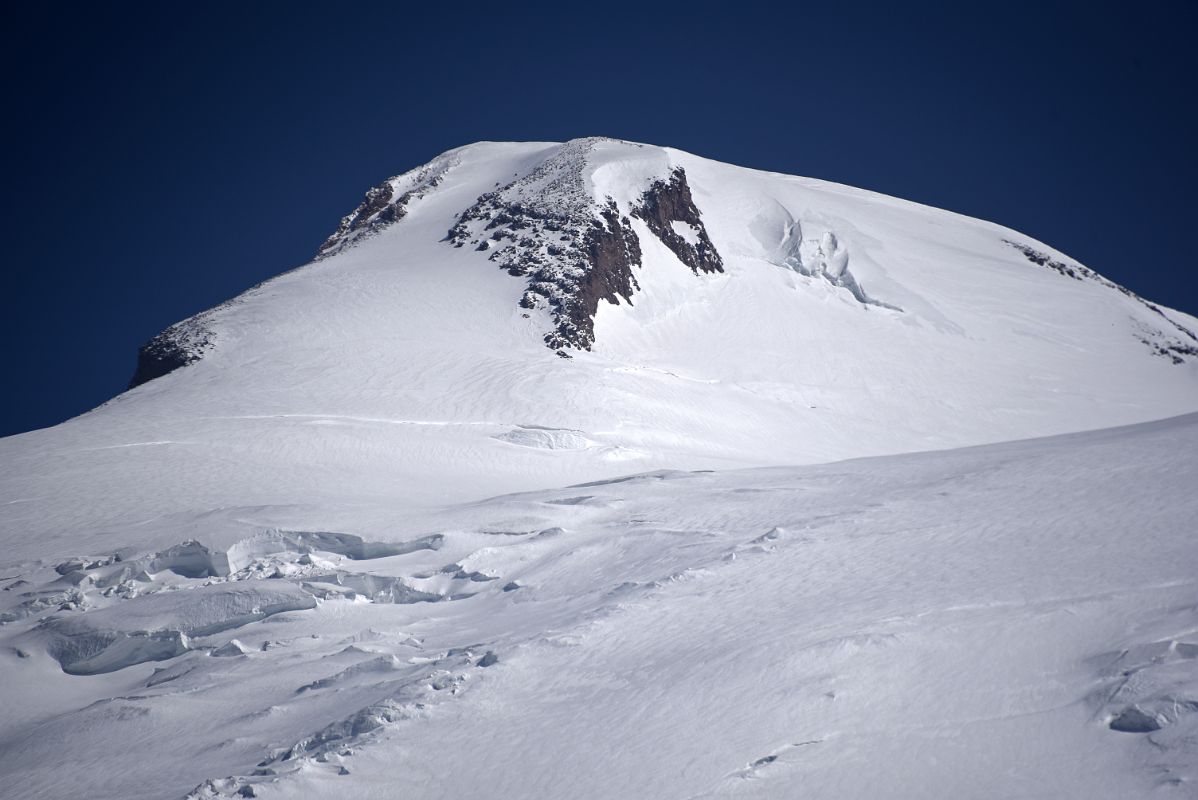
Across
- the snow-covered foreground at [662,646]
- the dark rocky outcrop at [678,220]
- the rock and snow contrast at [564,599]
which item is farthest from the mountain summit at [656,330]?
the snow-covered foreground at [662,646]

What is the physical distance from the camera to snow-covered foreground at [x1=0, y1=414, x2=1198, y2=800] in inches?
348

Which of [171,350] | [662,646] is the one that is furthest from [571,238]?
[662,646]

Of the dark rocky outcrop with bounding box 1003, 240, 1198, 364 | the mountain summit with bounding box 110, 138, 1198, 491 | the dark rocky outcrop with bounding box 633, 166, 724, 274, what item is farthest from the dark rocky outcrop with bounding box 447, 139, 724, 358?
the dark rocky outcrop with bounding box 1003, 240, 1198, 364

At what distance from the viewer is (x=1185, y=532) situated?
11.8m

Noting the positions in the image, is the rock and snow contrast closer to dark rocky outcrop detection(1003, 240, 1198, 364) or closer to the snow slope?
the snow slope

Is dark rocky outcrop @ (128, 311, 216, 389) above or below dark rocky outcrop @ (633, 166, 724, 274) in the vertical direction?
below

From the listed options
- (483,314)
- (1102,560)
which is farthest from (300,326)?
(1102,560)

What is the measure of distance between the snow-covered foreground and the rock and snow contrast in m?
0.05

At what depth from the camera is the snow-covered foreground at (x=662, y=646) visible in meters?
8.85

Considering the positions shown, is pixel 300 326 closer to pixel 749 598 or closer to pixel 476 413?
pixel 476 413

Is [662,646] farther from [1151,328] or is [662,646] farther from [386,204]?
[1151,328]

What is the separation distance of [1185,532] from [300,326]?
4046cm

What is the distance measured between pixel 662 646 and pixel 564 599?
2.72 metres

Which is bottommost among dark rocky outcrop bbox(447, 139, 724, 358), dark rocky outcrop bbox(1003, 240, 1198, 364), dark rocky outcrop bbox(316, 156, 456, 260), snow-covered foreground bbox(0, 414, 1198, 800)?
snow-covered foreground bbox(0, 414, 1198, 800)
